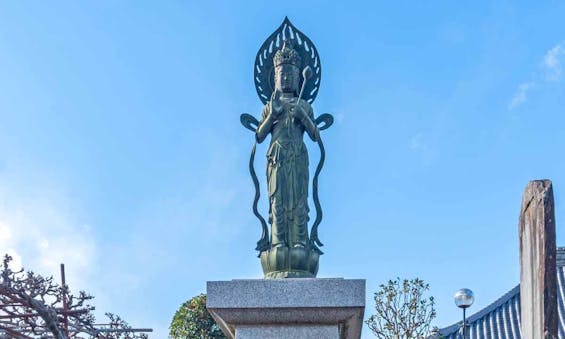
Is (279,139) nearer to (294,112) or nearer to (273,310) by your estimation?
(294,112)

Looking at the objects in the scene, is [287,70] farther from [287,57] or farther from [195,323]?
[195,323]

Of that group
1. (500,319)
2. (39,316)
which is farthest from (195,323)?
(500,319)

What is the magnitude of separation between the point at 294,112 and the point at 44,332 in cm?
241

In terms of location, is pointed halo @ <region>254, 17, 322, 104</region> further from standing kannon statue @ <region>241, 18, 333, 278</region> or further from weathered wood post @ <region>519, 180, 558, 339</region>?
weathered wood post @ <region>519, 180, 558, 339</region>

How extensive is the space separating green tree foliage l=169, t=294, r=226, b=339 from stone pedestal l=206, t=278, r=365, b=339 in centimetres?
737

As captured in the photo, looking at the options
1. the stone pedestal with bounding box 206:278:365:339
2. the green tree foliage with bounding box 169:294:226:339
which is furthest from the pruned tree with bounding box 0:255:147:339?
the green tree foliage with bounding box 169:294:226:339

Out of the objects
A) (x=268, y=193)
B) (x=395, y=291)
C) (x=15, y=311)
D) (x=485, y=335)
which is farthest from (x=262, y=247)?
(x=485, y=335)

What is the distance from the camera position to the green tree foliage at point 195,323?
12391 mm

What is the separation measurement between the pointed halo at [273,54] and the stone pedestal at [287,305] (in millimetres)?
1524

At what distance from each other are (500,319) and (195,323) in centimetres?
1068

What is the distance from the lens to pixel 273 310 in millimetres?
5090

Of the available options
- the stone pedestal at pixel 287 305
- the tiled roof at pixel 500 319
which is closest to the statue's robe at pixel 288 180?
the stone pedestal at pixel 287 305

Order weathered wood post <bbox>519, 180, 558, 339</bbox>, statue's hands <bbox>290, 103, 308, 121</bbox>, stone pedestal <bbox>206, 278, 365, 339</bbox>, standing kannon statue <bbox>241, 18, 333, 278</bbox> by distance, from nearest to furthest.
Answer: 1. weathered wood post <bbox>519, 180, 558, 339</bbox>
2. stone pedestal <bbox>206, 278, 365, 339</bbox>
3. standing kannon statue <bbox>241, 18, 333, 278</bbox>
4. statue's hands <bbox>290, 103, 308, 121</bbox>

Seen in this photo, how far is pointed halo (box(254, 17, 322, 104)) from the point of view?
19.9 ft
